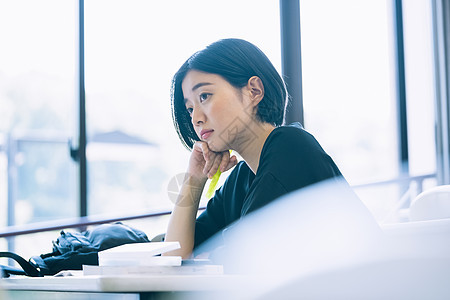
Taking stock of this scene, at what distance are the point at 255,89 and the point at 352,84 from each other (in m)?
2.92

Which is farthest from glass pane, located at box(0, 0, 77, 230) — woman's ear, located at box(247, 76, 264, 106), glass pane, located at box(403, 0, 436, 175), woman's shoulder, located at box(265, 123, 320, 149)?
glass pane, located at box(403, 0, 436, 175)

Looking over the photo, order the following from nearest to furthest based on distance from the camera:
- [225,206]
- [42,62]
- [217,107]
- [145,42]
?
[217,107], [225,206], [42,62], [145,42]

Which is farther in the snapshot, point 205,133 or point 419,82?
point 419,82

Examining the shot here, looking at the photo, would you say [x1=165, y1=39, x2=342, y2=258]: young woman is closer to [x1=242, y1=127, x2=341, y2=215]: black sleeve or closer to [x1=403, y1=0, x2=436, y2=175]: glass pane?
[x1=242, y1=127, x2=341, y2=215]: black sleeve

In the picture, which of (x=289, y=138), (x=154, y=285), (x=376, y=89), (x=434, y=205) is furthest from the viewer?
(x=376, y=89)

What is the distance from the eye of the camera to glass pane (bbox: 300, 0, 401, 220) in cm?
370

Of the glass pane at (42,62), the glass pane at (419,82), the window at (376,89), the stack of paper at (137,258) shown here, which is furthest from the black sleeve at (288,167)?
the glass pane at (419,82)

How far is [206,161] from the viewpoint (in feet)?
5.70

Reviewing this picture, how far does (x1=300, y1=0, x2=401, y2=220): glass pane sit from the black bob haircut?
193 centimetres

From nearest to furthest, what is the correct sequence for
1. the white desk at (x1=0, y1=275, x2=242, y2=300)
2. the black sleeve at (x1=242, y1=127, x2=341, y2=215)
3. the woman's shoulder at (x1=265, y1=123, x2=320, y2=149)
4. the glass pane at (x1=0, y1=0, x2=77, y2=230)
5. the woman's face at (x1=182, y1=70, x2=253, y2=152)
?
1. the white desk at (x1=0, y1=275, x2=242, y2=300)
2. the black sleeve at (x1=242, y1=127, x2=341, y2=215)
3. the woman's shoulder at (x1=265, y1=123, x2=320, y2=149)
4. the woman's face at (x1=182, y1=70, x2=253, y2=152)
5. the glass pane at (x1=0, y1=0, x2=77, y2=230)

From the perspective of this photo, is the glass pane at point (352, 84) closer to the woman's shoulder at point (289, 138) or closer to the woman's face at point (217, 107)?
the woman's face at point (217, 107)

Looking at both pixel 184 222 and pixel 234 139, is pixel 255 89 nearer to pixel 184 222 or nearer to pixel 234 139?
pixel 234 139

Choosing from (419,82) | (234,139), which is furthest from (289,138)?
(419,82)

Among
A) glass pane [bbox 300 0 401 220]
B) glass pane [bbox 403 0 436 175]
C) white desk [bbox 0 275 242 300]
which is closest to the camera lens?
white desk [bbox 0 275 242 300]
